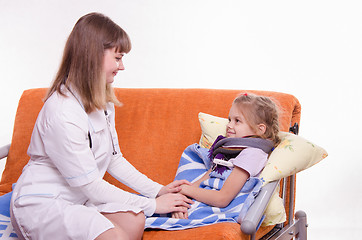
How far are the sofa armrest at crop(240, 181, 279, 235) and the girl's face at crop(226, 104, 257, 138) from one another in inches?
8.3

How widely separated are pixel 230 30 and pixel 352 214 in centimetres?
120

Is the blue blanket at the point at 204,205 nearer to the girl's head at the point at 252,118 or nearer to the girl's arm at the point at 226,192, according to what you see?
the girl's arm at the point at 226,192

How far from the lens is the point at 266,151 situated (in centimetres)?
181

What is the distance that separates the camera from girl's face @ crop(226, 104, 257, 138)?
1.82m

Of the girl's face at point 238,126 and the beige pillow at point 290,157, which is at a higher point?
the girl's face at point 238,126

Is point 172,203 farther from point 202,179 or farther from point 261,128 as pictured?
point 261,128

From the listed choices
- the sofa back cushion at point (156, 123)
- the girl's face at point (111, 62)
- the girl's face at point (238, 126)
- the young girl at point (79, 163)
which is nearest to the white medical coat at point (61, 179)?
the young girl at point (79, 163)

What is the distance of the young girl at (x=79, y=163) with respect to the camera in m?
1.47

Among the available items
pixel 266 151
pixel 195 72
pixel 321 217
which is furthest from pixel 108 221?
pixel 321 217

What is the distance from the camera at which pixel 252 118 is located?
181 centimetres

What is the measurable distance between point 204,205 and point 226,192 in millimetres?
93

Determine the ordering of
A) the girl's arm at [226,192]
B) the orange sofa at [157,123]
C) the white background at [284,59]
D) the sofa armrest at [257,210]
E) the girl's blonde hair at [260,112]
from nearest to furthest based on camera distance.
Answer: the sofa armrest at [257,210] < the girl's arm at [226,192] < the girl's blonde hair at [260,112] < the orange sofa at [157,123] < the white background at [284,59]

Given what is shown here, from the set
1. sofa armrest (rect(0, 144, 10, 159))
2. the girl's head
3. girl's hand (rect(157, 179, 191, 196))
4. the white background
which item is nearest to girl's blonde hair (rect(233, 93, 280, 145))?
the girl's head

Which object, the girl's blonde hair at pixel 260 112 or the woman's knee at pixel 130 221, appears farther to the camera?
the girl's blonde hair at pixel 260 112
